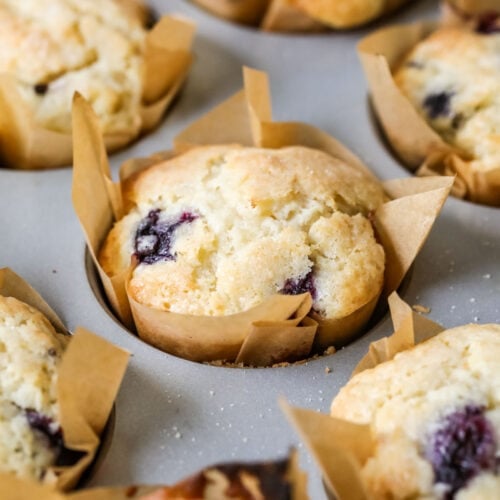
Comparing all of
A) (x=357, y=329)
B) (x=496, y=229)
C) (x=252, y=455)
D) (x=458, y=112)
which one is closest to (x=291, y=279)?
(x=357, y=329)

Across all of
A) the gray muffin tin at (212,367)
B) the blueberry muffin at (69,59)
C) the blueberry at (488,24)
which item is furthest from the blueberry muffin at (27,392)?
the blueberry at (488,24)

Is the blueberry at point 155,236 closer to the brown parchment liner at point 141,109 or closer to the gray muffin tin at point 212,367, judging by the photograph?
the gray muffin tin at point 212,367

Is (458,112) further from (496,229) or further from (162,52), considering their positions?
(162,52)

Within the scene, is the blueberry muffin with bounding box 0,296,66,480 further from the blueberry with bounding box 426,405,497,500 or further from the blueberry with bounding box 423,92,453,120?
the blueberry with bounding box 423,92,453,120

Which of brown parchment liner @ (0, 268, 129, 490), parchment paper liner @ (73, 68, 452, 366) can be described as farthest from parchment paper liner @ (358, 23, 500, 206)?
brown parchment liner @ (0, 268, 129, 490)

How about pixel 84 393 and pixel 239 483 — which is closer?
pixel 239 483

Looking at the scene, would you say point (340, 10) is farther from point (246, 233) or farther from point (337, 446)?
point (337, 446)

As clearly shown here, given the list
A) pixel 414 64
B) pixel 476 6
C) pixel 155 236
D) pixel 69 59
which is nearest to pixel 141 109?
pixel 69 59
